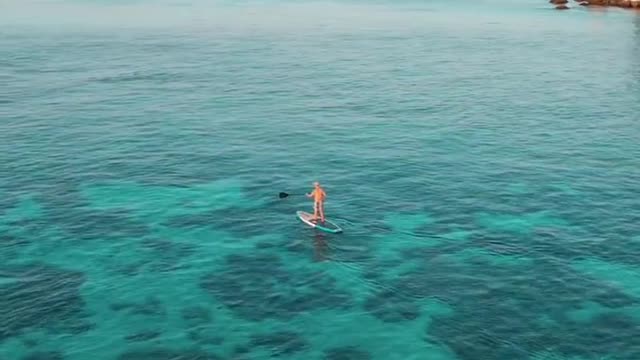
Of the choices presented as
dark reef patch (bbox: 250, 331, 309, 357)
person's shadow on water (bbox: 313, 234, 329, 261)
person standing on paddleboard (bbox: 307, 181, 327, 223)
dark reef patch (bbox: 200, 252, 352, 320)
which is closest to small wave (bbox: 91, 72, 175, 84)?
person standing on paddleboard (bbox: 307, 181, 327, 223)

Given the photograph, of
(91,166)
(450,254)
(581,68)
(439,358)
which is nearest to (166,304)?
(439,358)

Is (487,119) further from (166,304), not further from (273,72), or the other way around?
(166,304)

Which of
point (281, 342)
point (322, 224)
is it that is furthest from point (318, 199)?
point (281, 342)

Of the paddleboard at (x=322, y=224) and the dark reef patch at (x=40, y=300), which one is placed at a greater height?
the paddleboard at (x=322, y=224)

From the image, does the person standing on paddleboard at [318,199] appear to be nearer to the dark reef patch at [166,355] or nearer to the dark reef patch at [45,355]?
the dark reef patch at [166,355]

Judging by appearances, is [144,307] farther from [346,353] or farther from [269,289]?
[346,353]

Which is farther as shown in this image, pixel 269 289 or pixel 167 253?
pixel 167 253

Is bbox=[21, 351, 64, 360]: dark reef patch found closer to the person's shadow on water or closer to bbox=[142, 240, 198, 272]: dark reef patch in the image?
bbox=[142, 240, 198, 272]: dark reef patch

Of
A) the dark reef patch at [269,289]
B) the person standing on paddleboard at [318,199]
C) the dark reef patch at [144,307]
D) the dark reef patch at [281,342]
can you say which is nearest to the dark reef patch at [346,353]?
the dark reef patch at [281,342]

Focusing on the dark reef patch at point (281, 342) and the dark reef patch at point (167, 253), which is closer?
the dark reef patch at point (281, 342)
